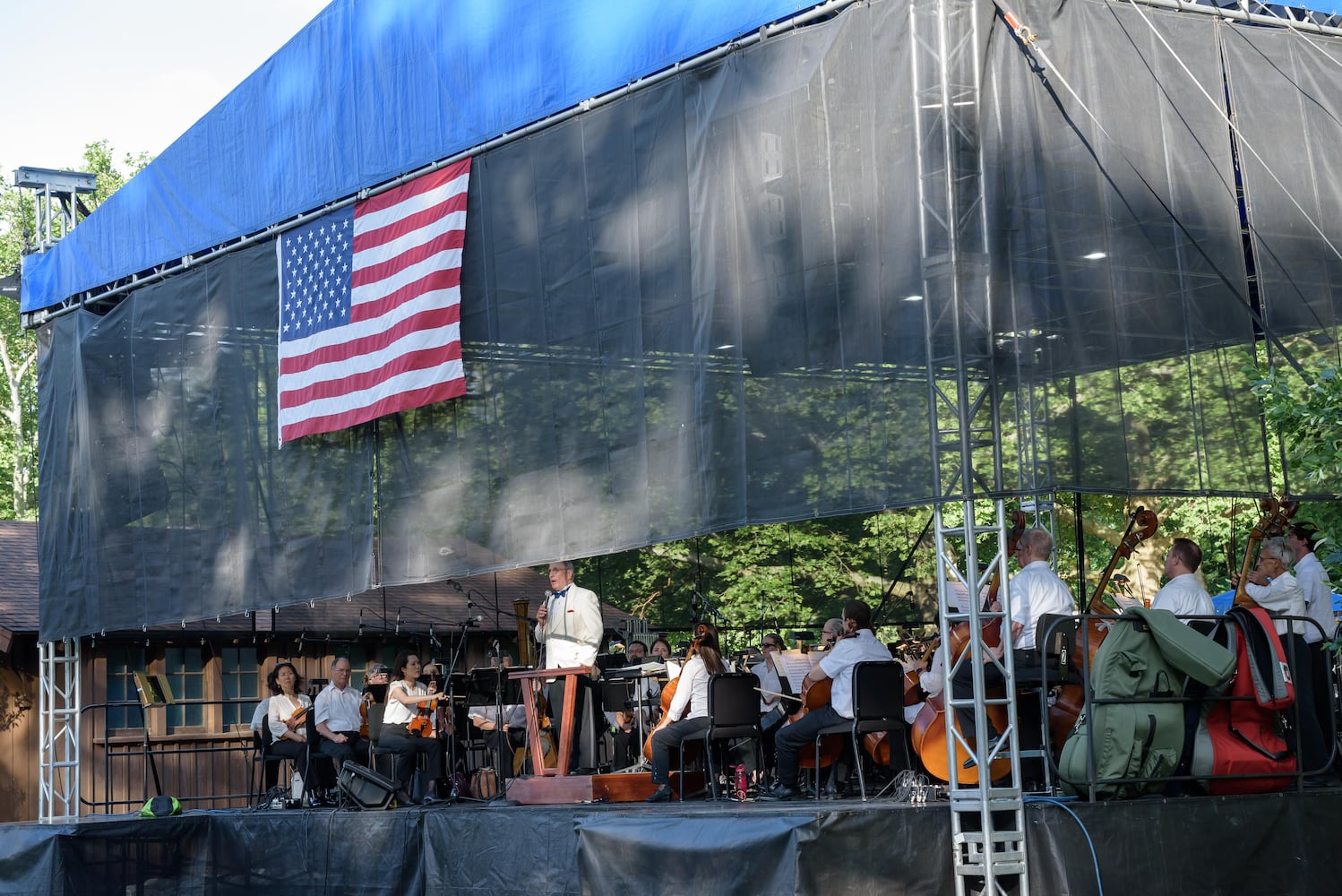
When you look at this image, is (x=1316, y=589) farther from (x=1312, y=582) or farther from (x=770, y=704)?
(x=770, y=704)

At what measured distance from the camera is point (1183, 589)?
31.4 feet

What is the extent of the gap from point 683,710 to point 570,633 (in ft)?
4.96

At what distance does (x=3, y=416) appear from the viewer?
42.2m

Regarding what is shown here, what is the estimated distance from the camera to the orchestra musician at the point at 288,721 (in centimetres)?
1503

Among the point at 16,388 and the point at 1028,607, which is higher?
Result: the point at 16,388

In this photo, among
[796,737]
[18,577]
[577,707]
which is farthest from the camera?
[18,577]

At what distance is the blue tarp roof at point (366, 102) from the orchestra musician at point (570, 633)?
3.71 meters

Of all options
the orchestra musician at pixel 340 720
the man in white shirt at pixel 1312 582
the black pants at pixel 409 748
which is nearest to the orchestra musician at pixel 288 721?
the orchestra musician at pixel 340 720

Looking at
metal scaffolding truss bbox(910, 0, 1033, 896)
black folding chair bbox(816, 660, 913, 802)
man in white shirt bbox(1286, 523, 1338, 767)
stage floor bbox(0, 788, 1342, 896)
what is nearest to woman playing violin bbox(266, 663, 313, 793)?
stage floor bbox(0, 788, 1342, 896)

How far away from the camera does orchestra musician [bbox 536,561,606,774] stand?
12391 millimetres

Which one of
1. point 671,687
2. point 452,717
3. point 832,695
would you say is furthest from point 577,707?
point 832,695

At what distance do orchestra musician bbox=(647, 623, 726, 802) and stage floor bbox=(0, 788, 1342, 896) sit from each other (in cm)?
50

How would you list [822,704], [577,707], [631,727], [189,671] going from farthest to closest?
[189,671] < [631,727] < [577,707] < [822,704]

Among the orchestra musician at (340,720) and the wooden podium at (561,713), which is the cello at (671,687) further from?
the orchestra musician at (340,720)
